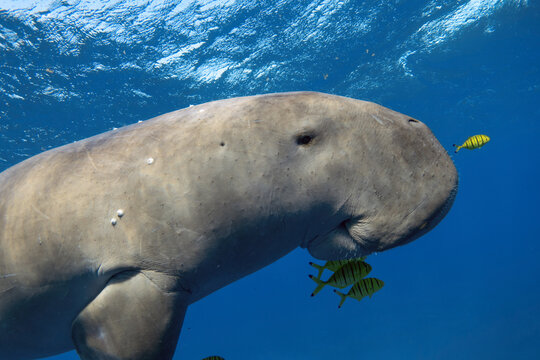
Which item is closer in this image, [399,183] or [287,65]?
[399,183]

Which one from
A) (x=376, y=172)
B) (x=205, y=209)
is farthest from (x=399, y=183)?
(x=205, y=209)

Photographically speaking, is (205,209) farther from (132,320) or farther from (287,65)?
(287,65)

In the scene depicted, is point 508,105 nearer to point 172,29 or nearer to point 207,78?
point 207,78

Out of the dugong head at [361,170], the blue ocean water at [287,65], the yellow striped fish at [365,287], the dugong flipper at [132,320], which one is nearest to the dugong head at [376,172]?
the dugong head at [361,170]

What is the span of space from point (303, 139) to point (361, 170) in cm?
29

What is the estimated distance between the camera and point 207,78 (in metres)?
15.6

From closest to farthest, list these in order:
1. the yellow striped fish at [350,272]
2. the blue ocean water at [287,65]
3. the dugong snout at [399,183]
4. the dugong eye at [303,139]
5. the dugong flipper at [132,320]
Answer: the dugong flipper at [132,320], the dugong snout at [399,183], the dugong eye at [303,139], the yellow striped fish at [350,272], the blue ocean water at [287,65]

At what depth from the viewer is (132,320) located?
4.42 ft

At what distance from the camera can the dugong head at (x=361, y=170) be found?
1.46 meters

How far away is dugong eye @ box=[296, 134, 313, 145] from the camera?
1552 millimetres

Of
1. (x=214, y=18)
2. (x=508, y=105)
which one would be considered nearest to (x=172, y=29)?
(x=214, y=18)

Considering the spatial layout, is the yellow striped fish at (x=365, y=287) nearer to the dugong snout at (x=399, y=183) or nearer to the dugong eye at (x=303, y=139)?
the dugong snout at (x=399, y=183)

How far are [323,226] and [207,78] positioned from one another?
15140mm

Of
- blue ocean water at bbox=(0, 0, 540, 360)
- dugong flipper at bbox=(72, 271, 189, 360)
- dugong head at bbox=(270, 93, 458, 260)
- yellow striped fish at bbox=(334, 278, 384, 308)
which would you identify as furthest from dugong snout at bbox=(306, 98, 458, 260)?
blue ocean water at bbox=(0, 0, 540, 360)
